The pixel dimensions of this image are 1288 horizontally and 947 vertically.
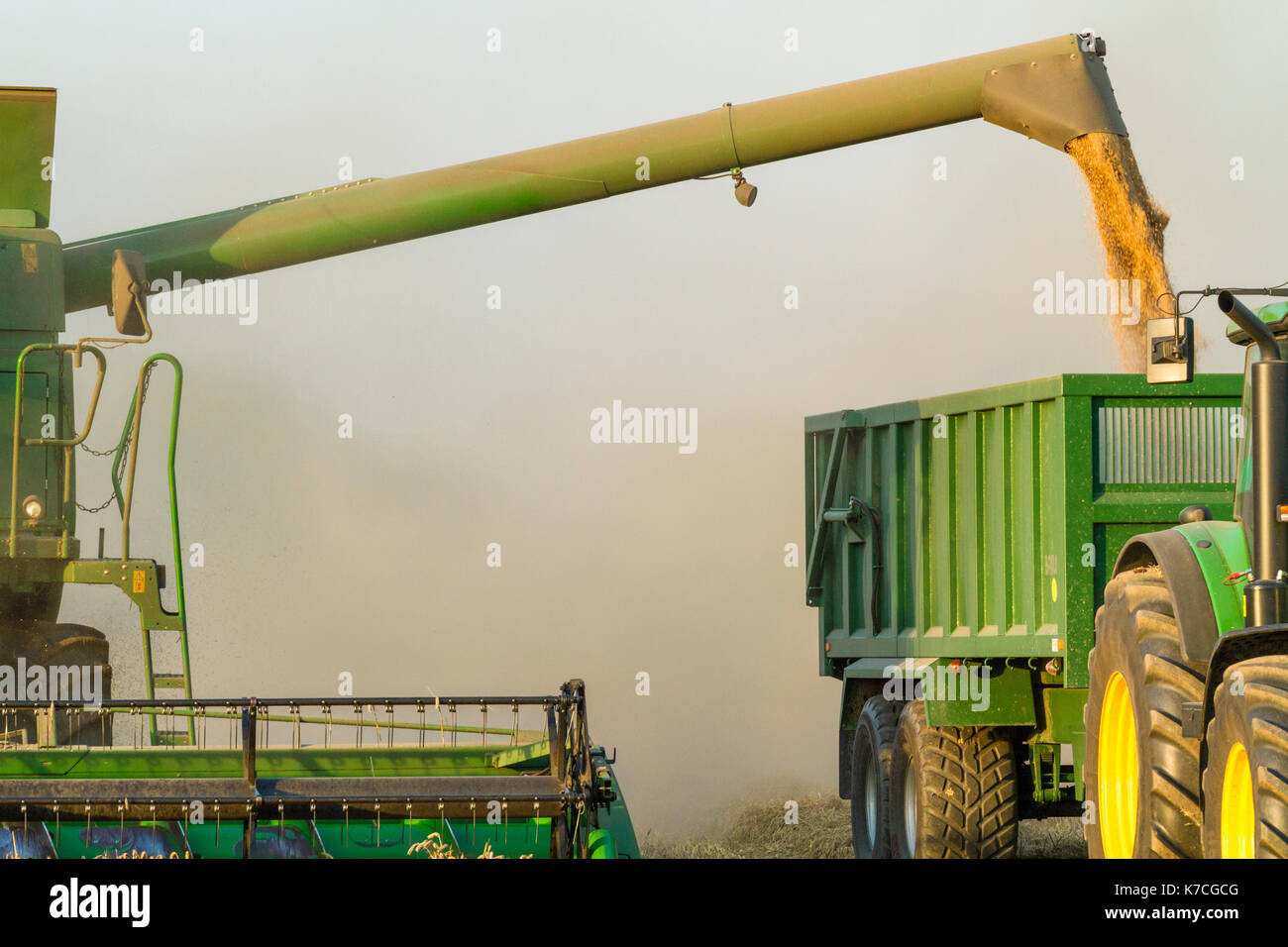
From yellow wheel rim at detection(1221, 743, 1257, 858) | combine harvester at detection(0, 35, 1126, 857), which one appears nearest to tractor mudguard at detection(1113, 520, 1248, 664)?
yellow wheel rim at detection(1221, 743, 1257, 858)

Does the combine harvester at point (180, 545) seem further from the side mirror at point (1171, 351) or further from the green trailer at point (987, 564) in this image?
the side mirror at point (1171, 351)

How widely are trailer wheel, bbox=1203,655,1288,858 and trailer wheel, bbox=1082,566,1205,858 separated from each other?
0.23 m

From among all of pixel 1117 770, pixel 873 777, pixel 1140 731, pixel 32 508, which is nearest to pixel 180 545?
pixel 32 508

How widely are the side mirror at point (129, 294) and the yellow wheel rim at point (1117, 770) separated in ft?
15.5

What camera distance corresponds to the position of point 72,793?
530 cm

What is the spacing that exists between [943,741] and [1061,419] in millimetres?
1727

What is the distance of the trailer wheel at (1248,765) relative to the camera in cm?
346

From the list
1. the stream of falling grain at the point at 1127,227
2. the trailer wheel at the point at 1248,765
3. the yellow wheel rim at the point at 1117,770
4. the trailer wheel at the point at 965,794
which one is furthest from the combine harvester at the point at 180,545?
the trailer wheel at the point at 1248,765

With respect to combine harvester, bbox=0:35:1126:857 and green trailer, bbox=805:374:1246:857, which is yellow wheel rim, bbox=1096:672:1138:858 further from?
combine harvester, bbox=0:35:1126:857

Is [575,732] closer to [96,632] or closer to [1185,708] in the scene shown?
[1185,708]

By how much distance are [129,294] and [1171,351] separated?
16.3ft

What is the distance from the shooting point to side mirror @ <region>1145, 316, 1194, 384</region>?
4.34 metres
